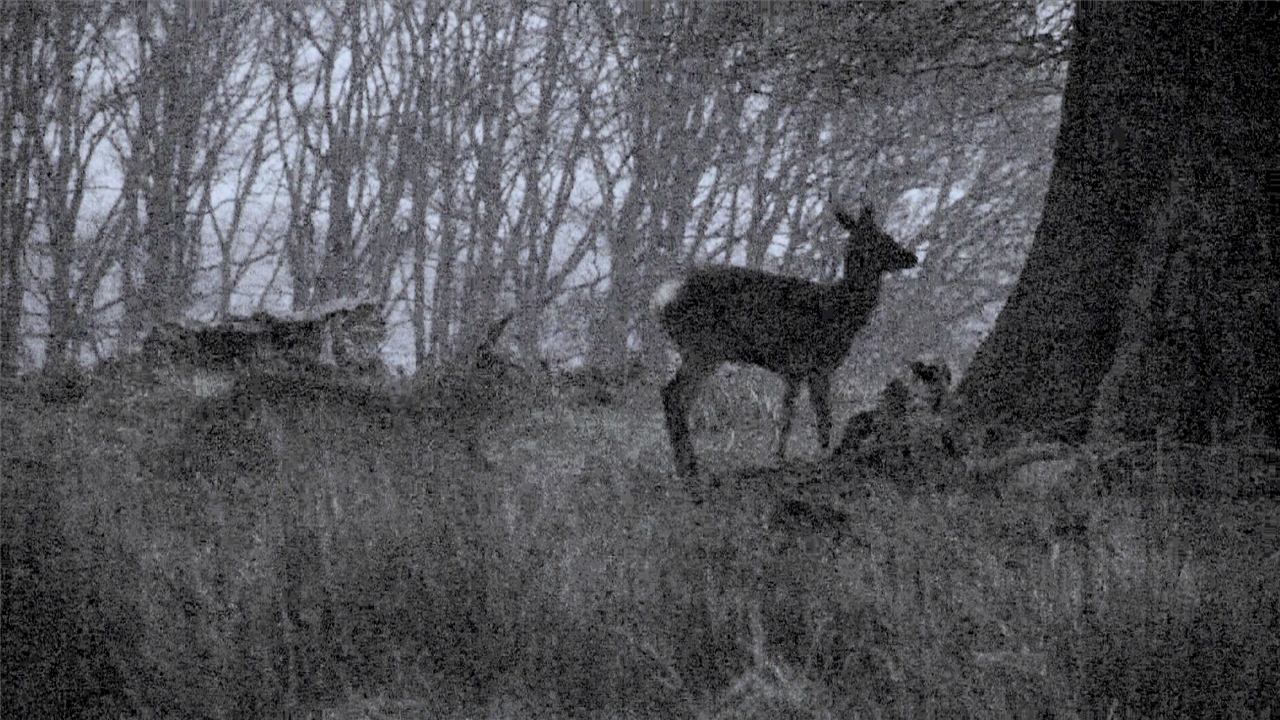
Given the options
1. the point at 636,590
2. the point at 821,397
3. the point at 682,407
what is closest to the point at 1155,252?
the point at 821,397

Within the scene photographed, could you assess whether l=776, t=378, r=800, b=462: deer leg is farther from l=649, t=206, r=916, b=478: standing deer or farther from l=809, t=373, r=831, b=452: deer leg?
l=809, t=373, r=831, b=452: deer leg

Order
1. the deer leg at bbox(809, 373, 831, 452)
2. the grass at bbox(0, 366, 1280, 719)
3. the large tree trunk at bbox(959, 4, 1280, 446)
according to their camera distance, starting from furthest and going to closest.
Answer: the deer leg at bbox(809, 373, 831, 452)
the large tree trunk at bbox(959, 4, 1280, 446)
the grass at bbox(0, 366, 1280, 719)

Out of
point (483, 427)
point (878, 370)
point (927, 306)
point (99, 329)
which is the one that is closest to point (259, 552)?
point (483, 427)

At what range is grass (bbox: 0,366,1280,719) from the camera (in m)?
3.66

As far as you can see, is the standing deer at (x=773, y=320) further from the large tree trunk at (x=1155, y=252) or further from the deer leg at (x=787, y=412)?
the large tree trunk at (x=1155, y=252)

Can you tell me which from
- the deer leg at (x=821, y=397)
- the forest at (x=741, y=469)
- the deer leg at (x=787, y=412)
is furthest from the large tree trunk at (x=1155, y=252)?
the deer leg at (x=787, y=412)

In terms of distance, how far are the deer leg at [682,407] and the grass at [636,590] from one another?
340mm

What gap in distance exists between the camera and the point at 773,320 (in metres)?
6.19

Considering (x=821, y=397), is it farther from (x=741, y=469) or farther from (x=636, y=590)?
(x=636, y=590)

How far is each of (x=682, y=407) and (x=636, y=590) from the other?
199cm

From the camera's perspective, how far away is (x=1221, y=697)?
346 centimetres

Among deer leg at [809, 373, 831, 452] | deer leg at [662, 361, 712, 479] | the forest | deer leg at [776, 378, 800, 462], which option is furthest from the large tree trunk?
deer leg at [662, 361, 712, 479]

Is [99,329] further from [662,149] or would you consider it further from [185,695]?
[185,695]

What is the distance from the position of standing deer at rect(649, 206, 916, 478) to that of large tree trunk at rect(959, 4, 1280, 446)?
808mm
